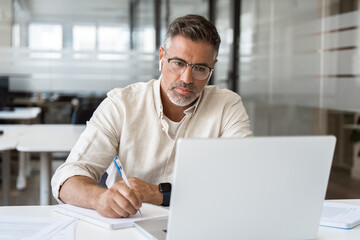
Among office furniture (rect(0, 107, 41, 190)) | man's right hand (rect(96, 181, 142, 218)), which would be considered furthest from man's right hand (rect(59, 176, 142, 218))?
office furniture (rect(0, 107, 41, 190))

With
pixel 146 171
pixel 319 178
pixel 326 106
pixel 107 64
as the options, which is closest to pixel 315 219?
pixel 319 178

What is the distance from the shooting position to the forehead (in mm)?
1742

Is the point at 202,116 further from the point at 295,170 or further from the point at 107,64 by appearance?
the point at 107,64

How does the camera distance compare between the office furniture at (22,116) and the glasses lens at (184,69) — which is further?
the office furniture at (22,116)

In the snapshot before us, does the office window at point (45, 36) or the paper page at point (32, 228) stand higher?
the office window at point (45, 36)

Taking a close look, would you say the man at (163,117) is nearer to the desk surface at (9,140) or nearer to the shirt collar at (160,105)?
the shirt collar at (160,105)

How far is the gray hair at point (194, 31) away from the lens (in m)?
1.74

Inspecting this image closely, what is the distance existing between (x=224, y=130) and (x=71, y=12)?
410 centimetres

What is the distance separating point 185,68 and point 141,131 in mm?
291

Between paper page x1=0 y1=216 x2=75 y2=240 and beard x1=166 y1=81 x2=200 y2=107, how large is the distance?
623 millimetres

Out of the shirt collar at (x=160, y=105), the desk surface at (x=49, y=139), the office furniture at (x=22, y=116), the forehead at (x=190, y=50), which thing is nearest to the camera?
the forehead at (x=190, y=50)

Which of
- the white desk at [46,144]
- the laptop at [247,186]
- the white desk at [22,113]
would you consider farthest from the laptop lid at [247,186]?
the white desk at [22,113]

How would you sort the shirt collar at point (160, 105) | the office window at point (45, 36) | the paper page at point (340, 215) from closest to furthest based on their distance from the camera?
1. the paper page at point (340, 215)
2. the shirt collar at point (160, 105)
3. the office window at point (45, 36)

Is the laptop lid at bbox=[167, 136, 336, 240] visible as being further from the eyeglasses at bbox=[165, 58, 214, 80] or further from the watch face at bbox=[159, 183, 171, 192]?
the eyeglasses at bbox=[165, 58, 214, 80]
